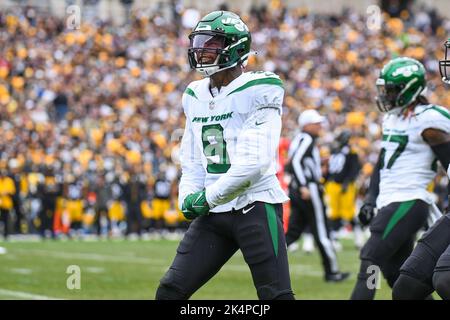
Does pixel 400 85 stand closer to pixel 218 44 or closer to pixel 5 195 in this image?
pixel 218 44

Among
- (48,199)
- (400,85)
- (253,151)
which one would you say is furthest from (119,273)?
(48,199)

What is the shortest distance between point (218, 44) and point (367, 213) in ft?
8.28

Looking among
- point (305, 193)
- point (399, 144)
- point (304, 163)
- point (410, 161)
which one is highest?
point (399, 144)

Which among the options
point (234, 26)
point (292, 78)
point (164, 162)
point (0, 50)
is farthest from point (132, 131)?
point (234, 26)

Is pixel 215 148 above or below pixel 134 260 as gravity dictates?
above

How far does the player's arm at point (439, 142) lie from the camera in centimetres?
698

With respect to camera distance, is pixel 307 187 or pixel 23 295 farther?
pixel 307 187

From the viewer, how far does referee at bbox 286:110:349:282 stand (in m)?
11.5

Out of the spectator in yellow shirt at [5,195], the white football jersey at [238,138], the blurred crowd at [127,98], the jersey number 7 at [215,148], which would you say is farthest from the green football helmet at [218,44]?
the spectator in yellow shirt at [5,195]

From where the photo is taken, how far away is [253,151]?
5.24 meters

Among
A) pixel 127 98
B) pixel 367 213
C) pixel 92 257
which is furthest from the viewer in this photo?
pixel 127 98

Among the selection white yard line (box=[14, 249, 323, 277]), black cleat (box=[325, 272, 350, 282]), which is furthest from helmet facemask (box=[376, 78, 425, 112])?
white yard line (box=[14, 249, 323, 277])

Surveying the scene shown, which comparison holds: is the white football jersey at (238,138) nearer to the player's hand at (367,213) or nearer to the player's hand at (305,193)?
the player's hand at (367,213)
